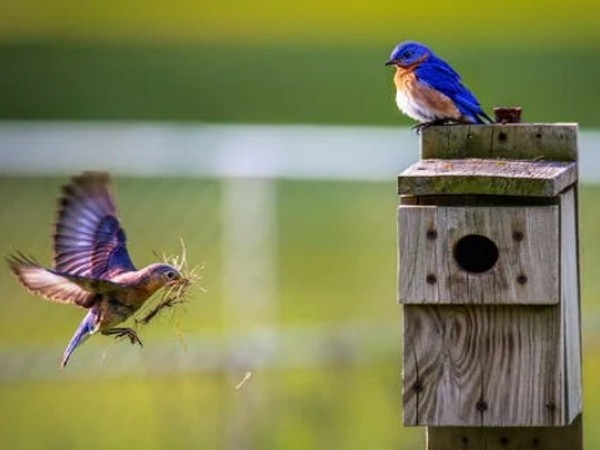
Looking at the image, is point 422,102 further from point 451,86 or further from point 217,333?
point 217,333

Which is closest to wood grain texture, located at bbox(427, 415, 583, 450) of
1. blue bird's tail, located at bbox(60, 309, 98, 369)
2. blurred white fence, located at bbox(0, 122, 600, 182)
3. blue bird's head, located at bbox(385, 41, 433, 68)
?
blue bird's tail, located at bbox(60, 309, 98, 369)

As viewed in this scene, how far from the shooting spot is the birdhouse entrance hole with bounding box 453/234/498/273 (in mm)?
5156

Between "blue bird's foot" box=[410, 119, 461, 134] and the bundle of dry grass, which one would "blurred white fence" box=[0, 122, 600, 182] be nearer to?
"blue bird's foot" box=[410, 119, 461, 134]

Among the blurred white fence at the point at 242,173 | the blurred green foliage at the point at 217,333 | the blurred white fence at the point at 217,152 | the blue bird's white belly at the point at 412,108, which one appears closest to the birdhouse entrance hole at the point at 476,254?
the blue bird's white belly at the point at 412,108

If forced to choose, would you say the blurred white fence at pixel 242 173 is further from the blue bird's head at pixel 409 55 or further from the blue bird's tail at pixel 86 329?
the blue bird's tail at pixel 86 329

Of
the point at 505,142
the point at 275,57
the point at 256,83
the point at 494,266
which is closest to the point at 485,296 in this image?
the point at 494,266

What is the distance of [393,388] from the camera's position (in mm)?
→ 9234

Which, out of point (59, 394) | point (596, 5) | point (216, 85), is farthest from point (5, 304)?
point (596, 5)

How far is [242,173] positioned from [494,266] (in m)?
5.95

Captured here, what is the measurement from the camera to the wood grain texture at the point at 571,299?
5121mm

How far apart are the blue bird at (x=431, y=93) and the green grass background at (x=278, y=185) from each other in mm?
2279

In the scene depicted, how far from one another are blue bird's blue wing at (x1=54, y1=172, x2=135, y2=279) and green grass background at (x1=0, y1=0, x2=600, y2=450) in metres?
2.98

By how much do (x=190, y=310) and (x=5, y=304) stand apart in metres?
1.19

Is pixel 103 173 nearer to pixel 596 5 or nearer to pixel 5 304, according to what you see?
pixel 5 304
